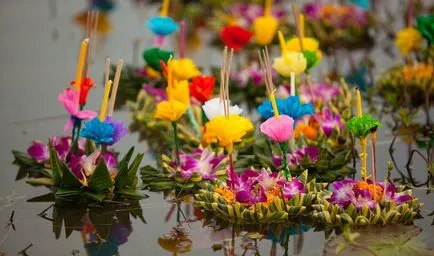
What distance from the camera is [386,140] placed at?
167 inches

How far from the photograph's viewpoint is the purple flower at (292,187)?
10.6 feet

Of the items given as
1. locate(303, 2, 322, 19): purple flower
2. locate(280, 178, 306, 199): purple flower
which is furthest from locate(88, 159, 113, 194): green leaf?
locate(303, 2, 322, 19): purple flower

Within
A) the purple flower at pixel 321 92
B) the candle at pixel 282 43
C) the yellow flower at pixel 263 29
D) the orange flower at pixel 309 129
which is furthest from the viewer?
the yellow flower at pixel 263 29

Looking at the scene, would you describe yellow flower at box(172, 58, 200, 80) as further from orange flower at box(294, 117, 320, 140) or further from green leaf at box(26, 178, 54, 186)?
green leaf at box(26, 178, 54, 186)

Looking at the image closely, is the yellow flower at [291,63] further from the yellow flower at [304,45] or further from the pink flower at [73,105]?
the pink flower at [73,105]

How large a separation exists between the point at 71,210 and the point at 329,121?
3.86 ft

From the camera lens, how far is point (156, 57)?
4125mm

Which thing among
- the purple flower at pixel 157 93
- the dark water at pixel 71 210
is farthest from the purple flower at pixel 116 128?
the purple flower at pixel 157 93

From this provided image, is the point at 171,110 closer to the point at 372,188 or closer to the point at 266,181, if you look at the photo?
the point at 266,181

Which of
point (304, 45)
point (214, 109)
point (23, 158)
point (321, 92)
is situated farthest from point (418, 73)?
point (23, 158)

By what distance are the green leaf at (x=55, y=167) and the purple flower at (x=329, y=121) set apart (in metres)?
1.12

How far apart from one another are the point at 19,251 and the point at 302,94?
1758 mm

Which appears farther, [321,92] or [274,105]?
[321,92]

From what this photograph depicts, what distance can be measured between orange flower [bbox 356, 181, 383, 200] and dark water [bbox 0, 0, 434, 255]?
11cm
